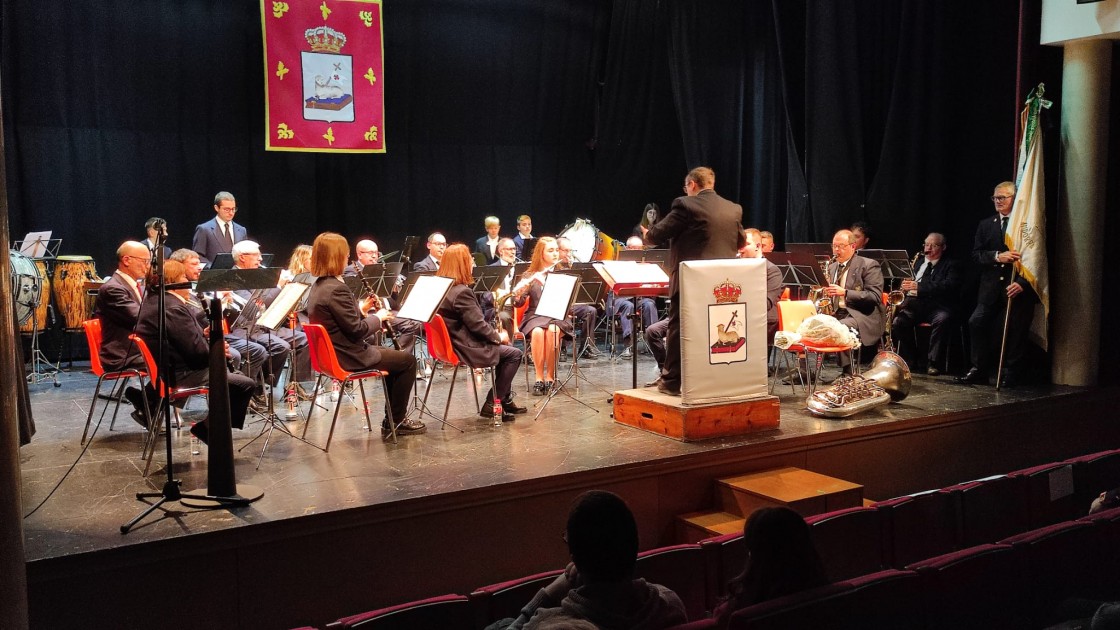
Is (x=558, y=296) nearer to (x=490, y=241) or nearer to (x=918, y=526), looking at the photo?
(x=918, y=526)

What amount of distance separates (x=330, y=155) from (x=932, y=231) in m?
6.89

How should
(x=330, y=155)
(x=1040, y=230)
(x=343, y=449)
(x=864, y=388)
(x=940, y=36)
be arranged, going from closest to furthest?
(x=343, y=449) → (x=864, y=388) → (x=1040, y=230) → (x=940, y=36) → (x=330, y=155)

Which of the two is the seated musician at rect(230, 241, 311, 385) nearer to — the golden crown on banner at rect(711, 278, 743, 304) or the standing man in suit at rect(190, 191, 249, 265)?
the standing man in suit at rect(190, 191, 249, 265)

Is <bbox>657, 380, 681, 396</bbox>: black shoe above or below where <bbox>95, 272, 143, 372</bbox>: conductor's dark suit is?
below

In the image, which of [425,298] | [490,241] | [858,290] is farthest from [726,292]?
[490,241]

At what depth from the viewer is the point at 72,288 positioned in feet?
28.3

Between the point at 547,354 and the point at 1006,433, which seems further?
the point at 547,354

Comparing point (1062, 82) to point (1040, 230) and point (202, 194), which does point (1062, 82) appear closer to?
point (1040, 230)

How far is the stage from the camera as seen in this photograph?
374 centimetres

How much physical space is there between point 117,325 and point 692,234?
12.3ft

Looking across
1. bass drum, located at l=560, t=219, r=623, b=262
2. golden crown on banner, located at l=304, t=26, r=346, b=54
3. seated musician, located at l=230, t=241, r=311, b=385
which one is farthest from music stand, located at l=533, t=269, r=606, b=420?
golden crown on banner, located at l=304, t=26, r=346, b=54

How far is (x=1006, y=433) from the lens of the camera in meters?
6.54

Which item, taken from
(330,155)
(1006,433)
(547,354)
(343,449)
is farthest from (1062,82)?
(330,155)

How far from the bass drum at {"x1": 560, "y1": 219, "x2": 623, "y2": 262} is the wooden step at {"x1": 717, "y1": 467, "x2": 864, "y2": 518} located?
6.04 m
